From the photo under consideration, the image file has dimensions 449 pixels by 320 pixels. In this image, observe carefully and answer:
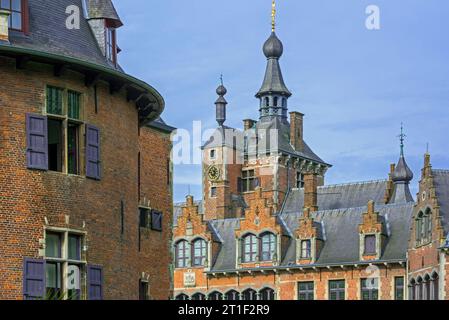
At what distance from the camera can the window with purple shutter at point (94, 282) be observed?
28.6m

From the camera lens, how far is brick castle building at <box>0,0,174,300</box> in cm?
2739

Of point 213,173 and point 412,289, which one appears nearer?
point 412,289

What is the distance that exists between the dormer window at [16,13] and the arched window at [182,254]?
147ft

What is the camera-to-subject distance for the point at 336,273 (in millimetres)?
65812

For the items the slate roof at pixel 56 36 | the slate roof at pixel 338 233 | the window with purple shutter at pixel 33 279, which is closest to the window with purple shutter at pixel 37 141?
the slate roof at pixel 56 36

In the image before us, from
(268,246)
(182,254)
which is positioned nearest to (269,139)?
(182,254)

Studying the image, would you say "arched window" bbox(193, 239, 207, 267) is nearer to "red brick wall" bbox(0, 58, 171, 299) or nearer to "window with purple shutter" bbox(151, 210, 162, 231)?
"window with purple shutter" bbox(151, 210, 162, 231)

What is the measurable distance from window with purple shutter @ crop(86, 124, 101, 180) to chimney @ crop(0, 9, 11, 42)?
301 centimetres

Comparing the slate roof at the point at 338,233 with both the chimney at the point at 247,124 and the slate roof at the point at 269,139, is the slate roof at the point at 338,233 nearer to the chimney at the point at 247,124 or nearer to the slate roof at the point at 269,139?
the slate roof at the point at 269,139

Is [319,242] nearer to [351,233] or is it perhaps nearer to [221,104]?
[351,233]

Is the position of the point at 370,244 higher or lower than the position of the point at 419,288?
higher

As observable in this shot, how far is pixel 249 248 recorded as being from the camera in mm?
70125

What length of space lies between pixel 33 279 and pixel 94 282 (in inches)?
82.6
